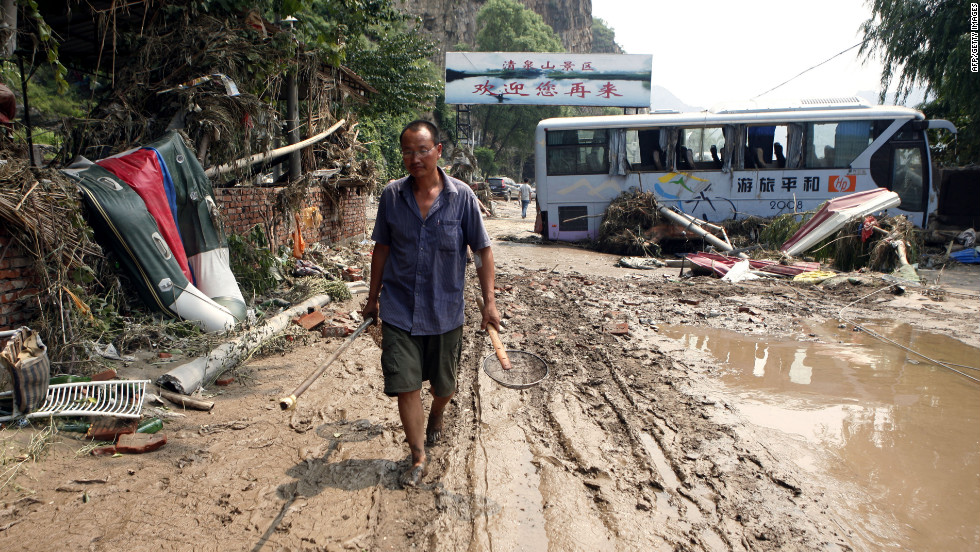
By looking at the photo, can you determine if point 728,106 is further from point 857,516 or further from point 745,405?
point 857,516

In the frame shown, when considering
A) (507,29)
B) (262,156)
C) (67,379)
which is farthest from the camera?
(507,29)

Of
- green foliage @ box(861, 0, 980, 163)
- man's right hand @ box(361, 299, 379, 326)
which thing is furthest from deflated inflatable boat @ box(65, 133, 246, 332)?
green foliage @ box(861, 0, 980, 163)

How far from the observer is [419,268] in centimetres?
288

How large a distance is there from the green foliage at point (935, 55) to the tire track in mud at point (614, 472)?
13.6 m

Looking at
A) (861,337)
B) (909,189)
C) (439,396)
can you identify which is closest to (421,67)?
(909,189)

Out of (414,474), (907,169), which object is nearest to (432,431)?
(414,474)

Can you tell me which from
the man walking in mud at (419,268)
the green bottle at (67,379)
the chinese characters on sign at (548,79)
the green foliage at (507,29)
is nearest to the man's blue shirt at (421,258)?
the man walking in mud at (419,268)

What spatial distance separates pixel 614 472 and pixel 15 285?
398 centimetres

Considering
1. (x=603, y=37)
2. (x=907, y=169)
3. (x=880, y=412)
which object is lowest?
(x=880, y=412)

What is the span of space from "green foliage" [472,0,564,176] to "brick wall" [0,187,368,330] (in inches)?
1245

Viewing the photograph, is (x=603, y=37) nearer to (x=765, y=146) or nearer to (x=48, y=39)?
(x=765, y=146)

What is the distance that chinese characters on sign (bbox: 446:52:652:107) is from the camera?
22016 mm

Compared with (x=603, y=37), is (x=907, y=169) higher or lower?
lower

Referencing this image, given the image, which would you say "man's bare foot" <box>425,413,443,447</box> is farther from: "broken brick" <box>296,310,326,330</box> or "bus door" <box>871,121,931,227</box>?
"bus door" <box>871,121,931,227</box>
